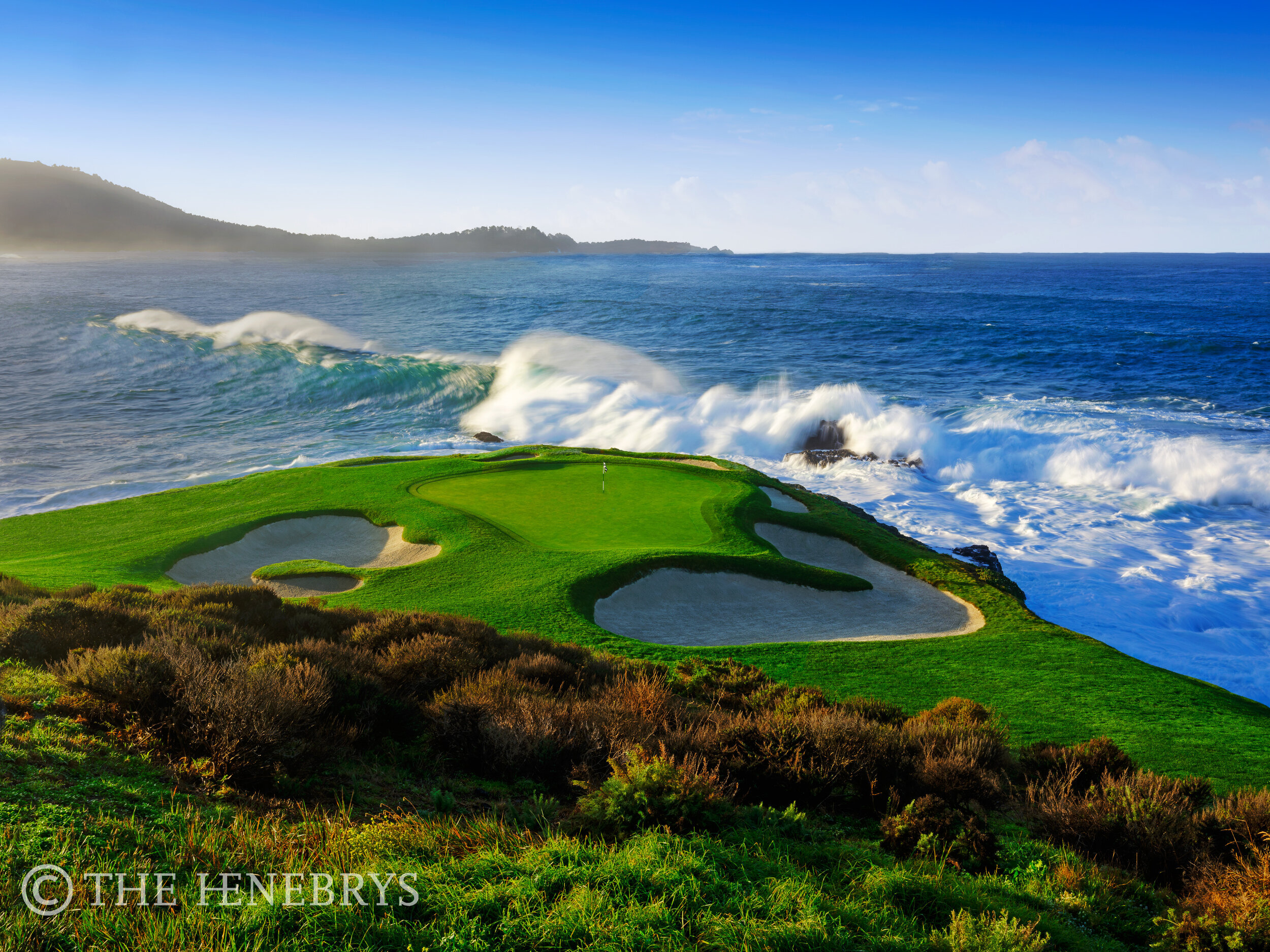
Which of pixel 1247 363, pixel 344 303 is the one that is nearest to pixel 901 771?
pixel 1247 363

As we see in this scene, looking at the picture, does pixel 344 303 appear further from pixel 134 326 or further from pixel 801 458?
pixel 801 458

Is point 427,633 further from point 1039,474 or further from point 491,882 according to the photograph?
point 1039,474

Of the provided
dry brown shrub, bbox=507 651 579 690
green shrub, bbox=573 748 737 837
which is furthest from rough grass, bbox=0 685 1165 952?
dry brown shrub, bbox=507 651 579 690

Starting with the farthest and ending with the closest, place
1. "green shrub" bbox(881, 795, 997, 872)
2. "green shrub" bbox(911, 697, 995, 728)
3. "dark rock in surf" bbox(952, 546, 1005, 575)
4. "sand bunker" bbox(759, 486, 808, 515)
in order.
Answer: "sand bunker" bbox(759, 486, 808, 515), "dark rock in surf" bbox(952, 546, 1005, 575), "green shrub" bbox(911, 697, 995, 728), "green shrub" bbox(881, 795, 997, 872)

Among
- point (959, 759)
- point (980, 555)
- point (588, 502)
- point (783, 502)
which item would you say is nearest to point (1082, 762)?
point (959, 759)

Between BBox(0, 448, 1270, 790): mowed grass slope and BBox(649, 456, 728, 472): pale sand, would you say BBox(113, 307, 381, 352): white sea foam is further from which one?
BBox(0, 448, 1270, 790): mowed grass slope

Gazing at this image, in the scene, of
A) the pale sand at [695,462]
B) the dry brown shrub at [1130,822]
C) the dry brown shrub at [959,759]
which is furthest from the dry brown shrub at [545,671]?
the pale sand at [695,462]
